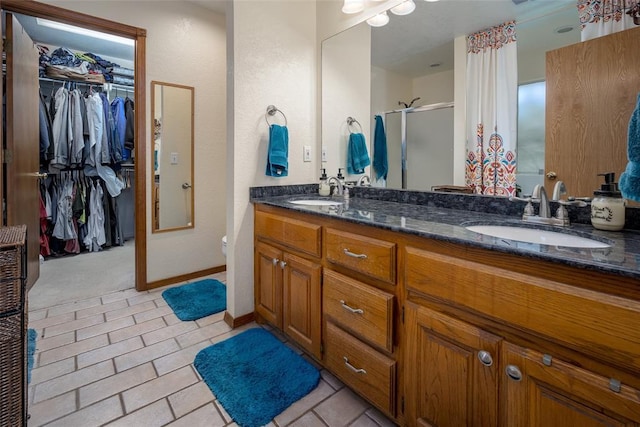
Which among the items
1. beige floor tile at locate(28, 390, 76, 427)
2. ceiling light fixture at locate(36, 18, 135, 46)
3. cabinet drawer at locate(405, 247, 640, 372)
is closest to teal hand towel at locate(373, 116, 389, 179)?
cabinet drawer at locate(405, 247, 640, 372)

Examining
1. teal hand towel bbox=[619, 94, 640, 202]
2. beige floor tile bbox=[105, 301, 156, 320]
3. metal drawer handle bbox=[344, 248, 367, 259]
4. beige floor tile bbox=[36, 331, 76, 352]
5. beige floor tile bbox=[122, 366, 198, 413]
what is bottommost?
beige floor tile bbox=[122, 366, 198, 413]

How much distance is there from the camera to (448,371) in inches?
40.4

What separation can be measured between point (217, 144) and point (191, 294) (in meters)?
1.38

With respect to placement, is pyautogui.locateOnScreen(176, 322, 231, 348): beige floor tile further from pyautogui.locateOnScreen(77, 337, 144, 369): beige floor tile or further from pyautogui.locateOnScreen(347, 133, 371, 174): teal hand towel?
pyautogui.locateOnScreen(347, 133, 371, 174): teal hand towel

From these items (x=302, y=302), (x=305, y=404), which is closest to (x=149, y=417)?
(x=305, y=404)

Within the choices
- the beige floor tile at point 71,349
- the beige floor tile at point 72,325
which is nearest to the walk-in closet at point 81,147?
the beige floor tile at point 72,325

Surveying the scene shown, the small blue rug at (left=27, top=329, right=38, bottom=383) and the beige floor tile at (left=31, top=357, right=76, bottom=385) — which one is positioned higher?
Answer: the small blue rug at (left=27, top=329, right=38, bottom=383)

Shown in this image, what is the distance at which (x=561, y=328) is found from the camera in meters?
0.77

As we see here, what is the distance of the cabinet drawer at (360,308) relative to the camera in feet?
3.98

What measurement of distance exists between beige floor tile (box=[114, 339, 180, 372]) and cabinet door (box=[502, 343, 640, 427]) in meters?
1.71

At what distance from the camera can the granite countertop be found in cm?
74

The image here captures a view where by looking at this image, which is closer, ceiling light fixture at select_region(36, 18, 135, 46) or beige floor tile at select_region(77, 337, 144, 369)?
beige floor tile at select_region(77, 337, 144, 369)

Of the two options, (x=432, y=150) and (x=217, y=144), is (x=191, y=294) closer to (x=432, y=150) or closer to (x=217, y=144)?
(x=217, y=144)

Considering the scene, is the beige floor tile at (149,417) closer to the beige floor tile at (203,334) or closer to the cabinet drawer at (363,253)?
the beige floor tile at (203,334)
